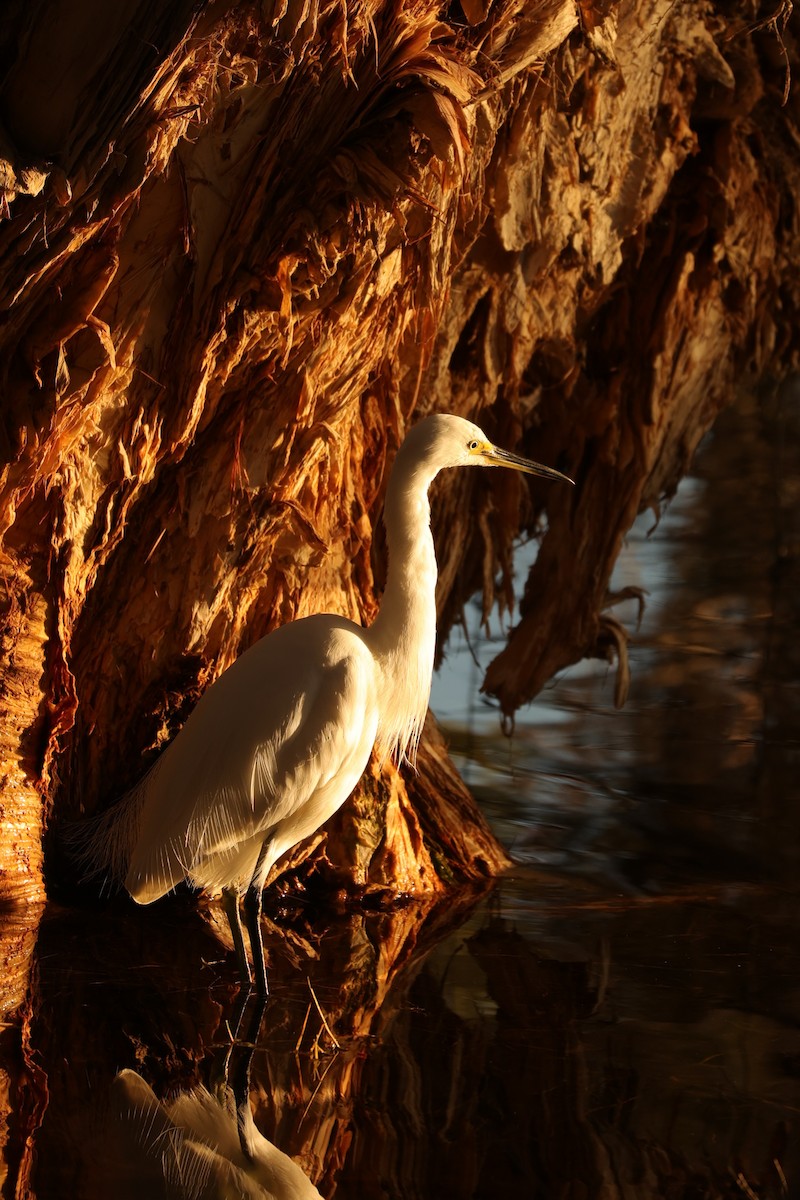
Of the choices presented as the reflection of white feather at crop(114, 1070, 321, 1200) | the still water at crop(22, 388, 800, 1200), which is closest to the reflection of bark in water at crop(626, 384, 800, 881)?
the still water at crop(22, 388, 800, 1200)

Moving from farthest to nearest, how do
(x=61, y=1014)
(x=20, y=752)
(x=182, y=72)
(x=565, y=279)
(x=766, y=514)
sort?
(x=766, y=514)
(x=565, y=279)
(x=20, y=752)
(x=61, y=1014)
(x=182, y=72)

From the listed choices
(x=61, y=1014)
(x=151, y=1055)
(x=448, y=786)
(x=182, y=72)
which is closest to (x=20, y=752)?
(x=61, y=1014)

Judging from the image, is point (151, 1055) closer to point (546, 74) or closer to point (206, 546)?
point (206, 546)

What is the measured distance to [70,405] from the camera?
273cm

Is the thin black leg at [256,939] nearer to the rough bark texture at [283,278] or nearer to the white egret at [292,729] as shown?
the white egret at [292,729]

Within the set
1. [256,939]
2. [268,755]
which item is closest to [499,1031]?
[256,939]

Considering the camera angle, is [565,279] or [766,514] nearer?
[565,279]

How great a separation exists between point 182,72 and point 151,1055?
1747mm

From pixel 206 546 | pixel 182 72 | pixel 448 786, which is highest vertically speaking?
pixel 182 72

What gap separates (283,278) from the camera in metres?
2.90

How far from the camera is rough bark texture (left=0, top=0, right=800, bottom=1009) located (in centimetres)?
235

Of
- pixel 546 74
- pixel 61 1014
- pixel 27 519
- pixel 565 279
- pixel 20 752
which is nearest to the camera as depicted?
pixel 61 1014

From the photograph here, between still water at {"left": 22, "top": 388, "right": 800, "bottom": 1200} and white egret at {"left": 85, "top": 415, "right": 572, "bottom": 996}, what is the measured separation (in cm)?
24

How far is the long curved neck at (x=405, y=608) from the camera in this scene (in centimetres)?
296
